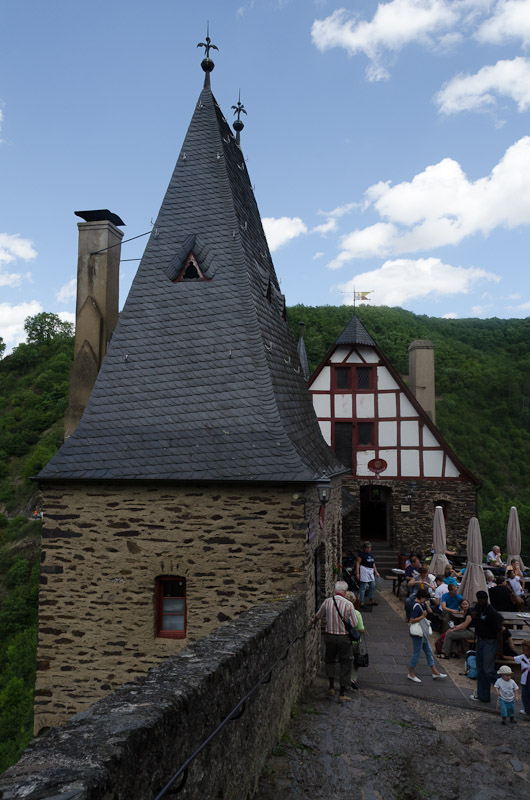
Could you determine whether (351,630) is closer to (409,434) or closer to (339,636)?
(339,636)

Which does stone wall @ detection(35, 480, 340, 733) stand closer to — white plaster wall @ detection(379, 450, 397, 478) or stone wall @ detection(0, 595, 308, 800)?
stone wall @ detection(0, 595, 308, 800)

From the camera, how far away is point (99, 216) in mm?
11742

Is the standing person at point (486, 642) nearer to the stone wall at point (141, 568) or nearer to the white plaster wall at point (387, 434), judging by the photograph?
the stone wall at point (141, 568)

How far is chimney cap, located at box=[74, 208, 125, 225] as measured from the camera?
11635mm

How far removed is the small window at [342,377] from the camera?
19.5 metres

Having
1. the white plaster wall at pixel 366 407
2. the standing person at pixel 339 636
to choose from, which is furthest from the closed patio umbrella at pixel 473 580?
the white plaster wall at pixel 366 407

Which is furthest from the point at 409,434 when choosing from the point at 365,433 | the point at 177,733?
the point at 177,733

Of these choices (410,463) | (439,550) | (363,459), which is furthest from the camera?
(363,459)

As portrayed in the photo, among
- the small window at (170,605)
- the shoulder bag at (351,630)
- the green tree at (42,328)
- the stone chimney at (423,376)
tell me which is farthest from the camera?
the green tree at (42,328)

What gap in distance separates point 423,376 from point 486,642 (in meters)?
14.0

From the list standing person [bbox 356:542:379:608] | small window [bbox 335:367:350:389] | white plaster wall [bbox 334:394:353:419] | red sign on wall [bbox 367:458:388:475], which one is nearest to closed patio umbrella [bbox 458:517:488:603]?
standing person [bbox 356:542:379:608]

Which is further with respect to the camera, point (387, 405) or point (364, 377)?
point (364, 377)

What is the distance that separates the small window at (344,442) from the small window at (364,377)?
4.19 ft

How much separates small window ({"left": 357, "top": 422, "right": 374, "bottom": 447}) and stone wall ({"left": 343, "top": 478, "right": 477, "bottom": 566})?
1494 millimetres
